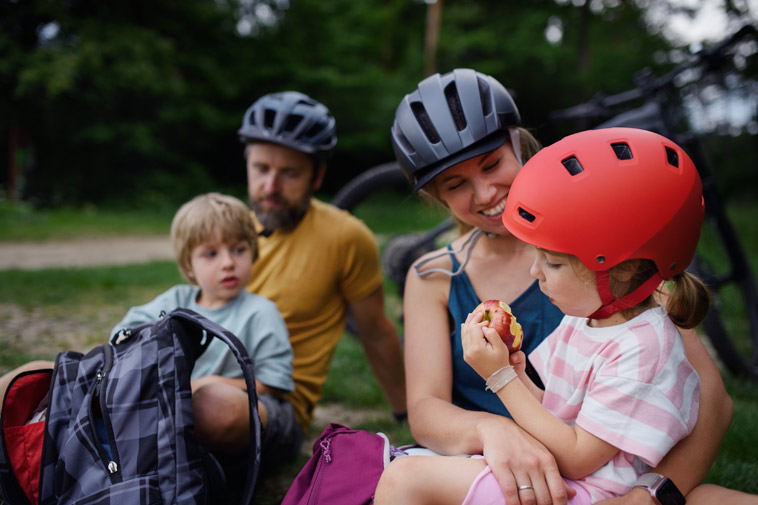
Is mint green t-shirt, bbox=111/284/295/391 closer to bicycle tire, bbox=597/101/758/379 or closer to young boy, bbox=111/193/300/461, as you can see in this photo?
young boy, bbox=111/193/300/461

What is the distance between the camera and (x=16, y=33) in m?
15.6

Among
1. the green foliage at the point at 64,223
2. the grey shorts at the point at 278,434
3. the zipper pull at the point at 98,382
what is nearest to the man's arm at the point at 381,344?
the grey shorts at the point at 278,434

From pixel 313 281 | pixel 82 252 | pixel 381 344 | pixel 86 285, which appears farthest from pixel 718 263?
pixel 82 252

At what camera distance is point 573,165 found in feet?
5.34

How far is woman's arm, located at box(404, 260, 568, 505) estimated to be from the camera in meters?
1.50

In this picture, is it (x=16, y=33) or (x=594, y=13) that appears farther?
(x=594, y=13)

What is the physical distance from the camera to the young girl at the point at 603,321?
1449mm

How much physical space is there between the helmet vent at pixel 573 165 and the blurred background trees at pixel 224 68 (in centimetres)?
1303

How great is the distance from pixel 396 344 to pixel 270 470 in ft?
3.39

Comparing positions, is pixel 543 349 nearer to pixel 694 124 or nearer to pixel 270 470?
pixel 270 470

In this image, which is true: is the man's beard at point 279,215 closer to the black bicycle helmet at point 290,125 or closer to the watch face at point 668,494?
the black bicycle helmet at point 290,125

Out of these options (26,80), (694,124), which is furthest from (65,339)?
(26,80)

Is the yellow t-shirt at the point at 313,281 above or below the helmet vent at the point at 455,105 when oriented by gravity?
below

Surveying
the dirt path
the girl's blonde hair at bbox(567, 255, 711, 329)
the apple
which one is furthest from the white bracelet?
the dirt path
